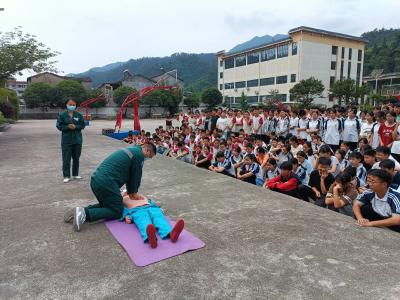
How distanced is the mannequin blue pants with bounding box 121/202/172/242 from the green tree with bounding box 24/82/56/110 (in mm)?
40027

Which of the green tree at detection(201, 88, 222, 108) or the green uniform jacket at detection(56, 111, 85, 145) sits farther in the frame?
the green tree at detection(201, 88, 222, 108)

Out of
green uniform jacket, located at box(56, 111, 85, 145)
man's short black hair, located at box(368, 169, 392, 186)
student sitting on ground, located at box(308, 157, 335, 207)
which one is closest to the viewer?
man's short black hair, located at box(368, 169, 392, 186)

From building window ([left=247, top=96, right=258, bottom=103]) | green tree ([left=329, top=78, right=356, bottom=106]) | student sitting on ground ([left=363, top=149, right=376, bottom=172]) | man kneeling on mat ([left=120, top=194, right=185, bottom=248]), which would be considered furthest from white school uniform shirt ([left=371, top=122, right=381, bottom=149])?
building window ([left=247, top=96, right=258, bottom=103])

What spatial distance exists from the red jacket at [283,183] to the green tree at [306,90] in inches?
1249

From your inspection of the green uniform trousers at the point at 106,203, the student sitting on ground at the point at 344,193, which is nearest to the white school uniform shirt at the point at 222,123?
the student sitting on ground at the point at 344,193

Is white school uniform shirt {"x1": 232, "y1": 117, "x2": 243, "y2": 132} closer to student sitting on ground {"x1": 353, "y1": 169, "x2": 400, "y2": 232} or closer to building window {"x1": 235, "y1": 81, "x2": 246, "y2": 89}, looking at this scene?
student sitting on ground {"x1": 353, "y1": 169, "x2": 400, "y2": 232}

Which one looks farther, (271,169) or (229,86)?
(229,86)

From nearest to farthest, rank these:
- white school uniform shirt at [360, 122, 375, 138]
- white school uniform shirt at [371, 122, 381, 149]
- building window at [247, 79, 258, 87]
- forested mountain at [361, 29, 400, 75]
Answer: white school uniform shirt at [371, 122, 381, 149] → white school uniform shirt at [360, 122, 375, 138] → forested mountain at [361, 29, 400, 75] → building window at [247, 79, 258, 87]

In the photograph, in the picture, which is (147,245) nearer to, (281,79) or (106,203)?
(106,203)

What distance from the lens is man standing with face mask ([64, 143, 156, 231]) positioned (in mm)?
3508

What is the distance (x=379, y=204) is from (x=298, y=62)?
137 ft

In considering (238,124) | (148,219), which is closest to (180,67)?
(238,124)

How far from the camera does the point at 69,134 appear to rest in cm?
568

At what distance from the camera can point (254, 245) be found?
10.3ft
